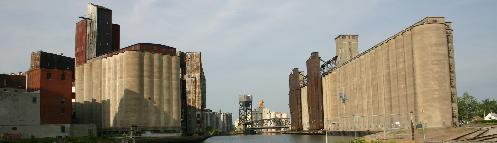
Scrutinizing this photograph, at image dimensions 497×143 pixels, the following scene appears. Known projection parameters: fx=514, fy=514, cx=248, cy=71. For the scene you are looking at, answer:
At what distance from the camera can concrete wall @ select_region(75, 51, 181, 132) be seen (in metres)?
150

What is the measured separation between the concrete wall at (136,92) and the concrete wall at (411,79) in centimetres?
6269

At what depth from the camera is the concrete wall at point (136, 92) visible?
493 ft

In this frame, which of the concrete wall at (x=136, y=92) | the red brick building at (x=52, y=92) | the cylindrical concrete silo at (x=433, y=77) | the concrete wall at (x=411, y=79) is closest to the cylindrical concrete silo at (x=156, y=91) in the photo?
the concrete wall at (x=136, y=92)

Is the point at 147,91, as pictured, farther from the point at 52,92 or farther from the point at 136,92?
the point at 52,92

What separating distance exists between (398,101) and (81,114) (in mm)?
103996

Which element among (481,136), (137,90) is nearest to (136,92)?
(137,90)

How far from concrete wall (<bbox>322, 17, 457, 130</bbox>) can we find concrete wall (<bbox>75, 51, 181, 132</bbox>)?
62.7m

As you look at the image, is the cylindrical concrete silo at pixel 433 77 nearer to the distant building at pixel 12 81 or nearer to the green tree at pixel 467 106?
the green tree at pixel 467 106

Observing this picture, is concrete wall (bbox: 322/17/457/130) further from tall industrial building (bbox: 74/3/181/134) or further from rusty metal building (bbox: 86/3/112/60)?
rusty metal building (bbox: 86/3/112/60)

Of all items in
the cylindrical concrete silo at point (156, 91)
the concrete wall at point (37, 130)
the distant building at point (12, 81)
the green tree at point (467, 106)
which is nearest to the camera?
the concrete wall at point (37, 130)

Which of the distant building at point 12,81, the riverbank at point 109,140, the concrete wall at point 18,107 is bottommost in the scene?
the riverbank at point 109,140

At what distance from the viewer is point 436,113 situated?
12094cm

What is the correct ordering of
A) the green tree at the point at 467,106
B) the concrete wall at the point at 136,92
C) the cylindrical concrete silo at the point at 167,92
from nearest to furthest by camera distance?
the concrete wall at the point at 136,92 < the cylindrical concrete silo at the point at 167,92 < the green tree at the point at 467,106

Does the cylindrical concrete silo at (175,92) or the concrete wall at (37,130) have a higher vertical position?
the cylindrical concrete silo at (175,92)
